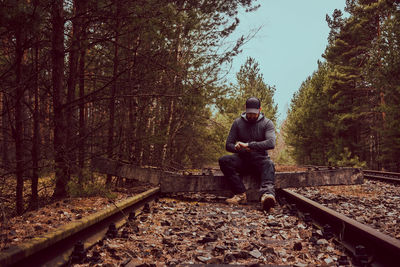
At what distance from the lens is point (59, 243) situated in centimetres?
216

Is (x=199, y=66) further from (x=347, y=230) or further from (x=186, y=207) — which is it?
(x=347, y=230)

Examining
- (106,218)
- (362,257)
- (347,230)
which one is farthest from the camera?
(106,218)

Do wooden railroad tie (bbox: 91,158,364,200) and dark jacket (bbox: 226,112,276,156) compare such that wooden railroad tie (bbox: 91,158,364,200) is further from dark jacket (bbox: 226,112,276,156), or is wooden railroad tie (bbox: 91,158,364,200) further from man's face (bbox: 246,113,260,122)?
man's face (bbox: 246,113,260,122)

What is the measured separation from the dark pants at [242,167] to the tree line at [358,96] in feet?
50.4

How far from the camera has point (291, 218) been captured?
388 cm

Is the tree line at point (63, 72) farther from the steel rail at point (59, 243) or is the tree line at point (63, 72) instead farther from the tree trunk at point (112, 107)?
the steel rail at point (59, 243)

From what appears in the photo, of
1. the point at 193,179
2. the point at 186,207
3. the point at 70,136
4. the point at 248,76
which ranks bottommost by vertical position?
the point at 186,207

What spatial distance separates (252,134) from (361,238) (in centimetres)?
292

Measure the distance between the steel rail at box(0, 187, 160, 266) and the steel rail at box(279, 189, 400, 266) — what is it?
6.89 feet

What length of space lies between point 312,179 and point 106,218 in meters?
3.83

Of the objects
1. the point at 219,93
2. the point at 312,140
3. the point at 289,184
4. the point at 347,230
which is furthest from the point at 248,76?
the point at 347,230

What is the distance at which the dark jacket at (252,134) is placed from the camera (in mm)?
4980

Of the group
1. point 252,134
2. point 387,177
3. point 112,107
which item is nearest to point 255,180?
point 252,134

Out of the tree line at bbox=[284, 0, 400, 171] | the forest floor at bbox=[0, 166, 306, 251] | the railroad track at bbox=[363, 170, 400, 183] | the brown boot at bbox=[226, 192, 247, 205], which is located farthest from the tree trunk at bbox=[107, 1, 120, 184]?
the tree line at bbox=[284, 0, 400, 171]
